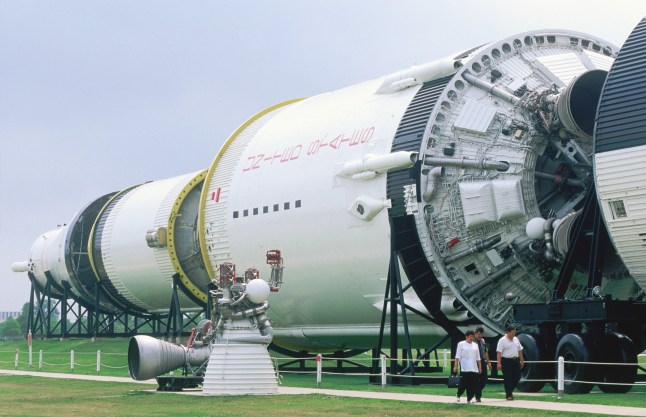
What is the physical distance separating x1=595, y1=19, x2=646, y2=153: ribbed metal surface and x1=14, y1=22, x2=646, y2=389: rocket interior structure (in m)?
0.09

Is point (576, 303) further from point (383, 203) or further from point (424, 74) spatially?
point (424, 74)

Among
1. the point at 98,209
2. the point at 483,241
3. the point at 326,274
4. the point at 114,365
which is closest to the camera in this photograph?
the point at 483,241

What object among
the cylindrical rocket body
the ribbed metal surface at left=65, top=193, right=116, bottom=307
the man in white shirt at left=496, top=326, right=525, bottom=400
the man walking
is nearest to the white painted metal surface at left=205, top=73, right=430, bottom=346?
the cylindrical rocket body

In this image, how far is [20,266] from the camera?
71.8m

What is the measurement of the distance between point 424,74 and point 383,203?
406 cm

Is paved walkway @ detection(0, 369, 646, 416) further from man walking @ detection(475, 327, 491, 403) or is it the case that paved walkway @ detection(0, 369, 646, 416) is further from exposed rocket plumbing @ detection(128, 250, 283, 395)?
exposed rocket plumbing @ detection(128, 250, 283, 395)

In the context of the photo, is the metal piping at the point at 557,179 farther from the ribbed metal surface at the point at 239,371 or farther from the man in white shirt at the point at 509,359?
the ribbed metal surface at the point at 239,371

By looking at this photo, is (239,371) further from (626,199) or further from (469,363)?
(626,199)

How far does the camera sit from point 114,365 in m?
47.2

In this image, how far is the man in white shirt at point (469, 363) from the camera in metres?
22.6

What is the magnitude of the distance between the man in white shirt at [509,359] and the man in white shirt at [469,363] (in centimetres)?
50

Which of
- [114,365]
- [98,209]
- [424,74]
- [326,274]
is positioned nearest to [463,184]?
[424,74]

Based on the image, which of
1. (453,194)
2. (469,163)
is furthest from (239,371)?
(469,163)

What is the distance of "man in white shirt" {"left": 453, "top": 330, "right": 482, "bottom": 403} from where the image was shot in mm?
22609
